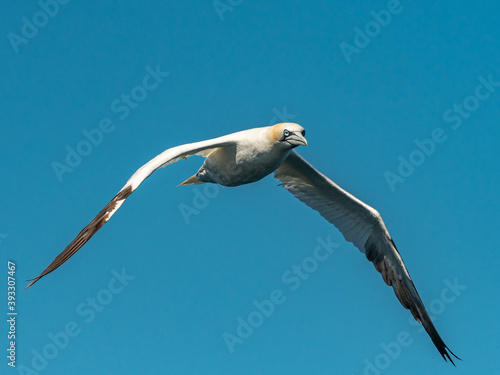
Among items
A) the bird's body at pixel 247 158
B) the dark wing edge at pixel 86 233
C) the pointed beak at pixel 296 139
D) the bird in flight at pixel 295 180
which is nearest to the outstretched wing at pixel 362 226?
the bird in flight at pixel 295 180

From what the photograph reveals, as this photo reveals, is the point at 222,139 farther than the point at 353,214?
No

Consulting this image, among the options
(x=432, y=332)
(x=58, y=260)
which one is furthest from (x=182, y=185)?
(x=432, y=332)

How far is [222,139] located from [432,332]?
25.4 feet

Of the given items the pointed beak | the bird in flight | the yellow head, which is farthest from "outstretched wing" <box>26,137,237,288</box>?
the pointed beak

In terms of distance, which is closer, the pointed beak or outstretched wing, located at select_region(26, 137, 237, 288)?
outstretched wing, located at select_region(26, 137, 237, 288)

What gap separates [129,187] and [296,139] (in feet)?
11.0

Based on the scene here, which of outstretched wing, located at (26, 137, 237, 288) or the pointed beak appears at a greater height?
outstretched wing, located at (26, 137, 237, 288)

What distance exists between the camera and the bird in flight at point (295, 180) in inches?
565

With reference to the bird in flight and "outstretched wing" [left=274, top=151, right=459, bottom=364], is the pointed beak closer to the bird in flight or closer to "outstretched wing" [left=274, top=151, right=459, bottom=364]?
the bird in flight

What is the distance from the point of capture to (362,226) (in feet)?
61.7

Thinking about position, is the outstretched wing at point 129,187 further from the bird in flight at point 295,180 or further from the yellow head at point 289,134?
the yellow head at point 289,134

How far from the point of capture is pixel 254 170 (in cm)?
1525

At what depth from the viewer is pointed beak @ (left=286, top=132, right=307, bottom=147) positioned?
14.1m

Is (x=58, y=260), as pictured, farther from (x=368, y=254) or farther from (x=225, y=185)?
(x=368, y=254)
